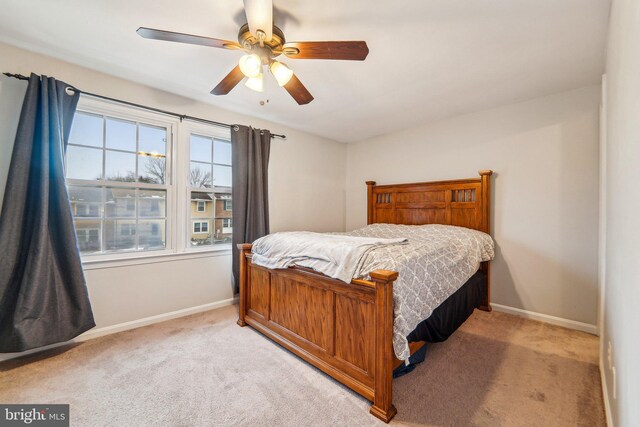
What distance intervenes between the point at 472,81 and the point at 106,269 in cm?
376

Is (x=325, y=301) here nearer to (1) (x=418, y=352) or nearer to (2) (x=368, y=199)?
(1) (x=418, y=352)

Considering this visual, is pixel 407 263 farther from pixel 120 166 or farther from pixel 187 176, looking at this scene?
pixel 120 166

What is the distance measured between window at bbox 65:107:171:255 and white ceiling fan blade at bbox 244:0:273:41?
185 centimetres

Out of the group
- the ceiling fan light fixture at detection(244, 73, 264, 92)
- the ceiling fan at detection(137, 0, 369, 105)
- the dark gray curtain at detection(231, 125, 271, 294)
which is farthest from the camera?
the dark gray curtain at detection(231, 125, 271, 294)

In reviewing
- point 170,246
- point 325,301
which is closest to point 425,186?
point 325,301

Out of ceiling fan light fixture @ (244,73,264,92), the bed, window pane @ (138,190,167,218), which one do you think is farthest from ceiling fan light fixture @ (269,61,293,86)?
window pane @ (138,190,167,218)

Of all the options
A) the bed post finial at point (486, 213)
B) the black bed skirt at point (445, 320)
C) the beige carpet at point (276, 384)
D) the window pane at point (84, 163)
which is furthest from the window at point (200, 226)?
the bed post finial at point (486, 213)

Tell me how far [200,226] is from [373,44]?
2.50 metres

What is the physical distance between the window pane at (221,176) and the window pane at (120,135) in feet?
2.70

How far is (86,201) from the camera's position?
7.80 feet

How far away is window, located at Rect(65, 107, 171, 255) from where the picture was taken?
2.35 metres

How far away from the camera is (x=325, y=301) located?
184 cm

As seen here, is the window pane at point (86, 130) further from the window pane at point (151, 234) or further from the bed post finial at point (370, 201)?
the bed post finial at point (370, 201)

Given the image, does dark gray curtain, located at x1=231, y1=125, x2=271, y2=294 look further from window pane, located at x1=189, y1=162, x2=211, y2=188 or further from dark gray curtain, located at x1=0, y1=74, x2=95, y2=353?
dark gray curtain, located at x1=0, y1=74, x2=95, y2=353
